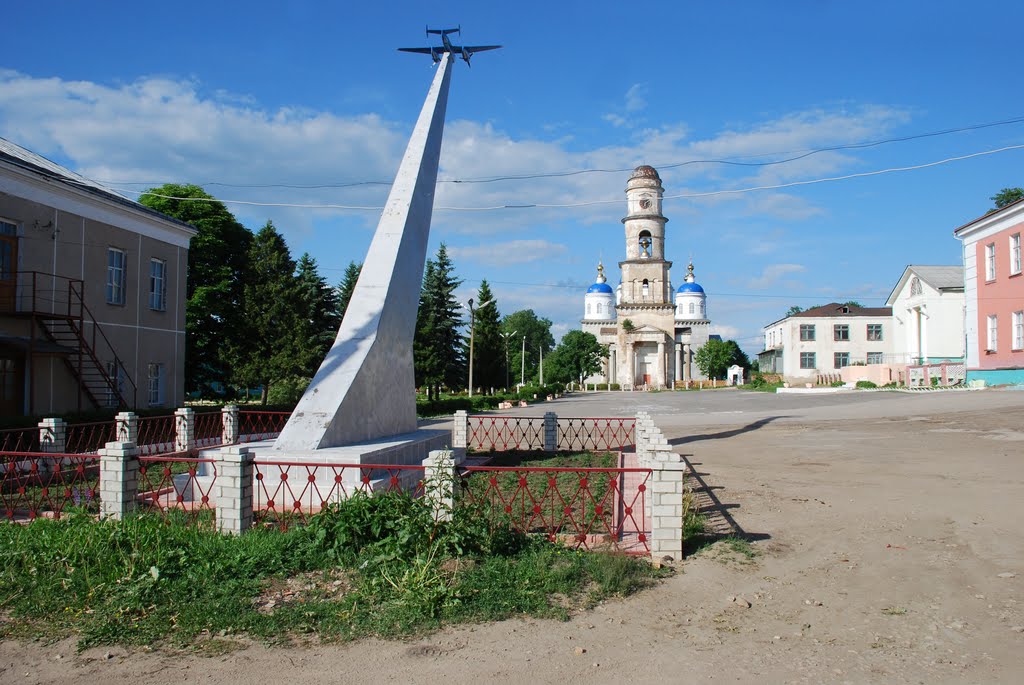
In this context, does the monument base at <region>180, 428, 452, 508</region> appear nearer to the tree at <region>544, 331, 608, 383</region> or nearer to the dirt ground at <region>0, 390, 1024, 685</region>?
the dirt ground at <region>0, 390, 1024, 685</region>

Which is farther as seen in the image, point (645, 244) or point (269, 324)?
point (645, 244)

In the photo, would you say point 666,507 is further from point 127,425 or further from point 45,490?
point 127,425

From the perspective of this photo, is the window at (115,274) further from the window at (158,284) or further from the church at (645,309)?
the church at (645,309)

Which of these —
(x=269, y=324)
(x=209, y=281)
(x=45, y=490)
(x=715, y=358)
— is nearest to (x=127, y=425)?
(x=45, y=490)

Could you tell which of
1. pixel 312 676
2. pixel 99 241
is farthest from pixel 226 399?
pixel 312 676

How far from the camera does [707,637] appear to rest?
522 centimetres

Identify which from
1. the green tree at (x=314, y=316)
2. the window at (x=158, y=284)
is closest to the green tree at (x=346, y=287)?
the green tree at (x=314, y=316)

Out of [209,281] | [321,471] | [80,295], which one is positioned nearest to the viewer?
[321,471]

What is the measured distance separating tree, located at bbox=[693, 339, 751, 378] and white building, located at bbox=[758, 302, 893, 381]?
702 inches

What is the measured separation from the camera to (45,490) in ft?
30.8

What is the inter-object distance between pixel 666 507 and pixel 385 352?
19.2 ft

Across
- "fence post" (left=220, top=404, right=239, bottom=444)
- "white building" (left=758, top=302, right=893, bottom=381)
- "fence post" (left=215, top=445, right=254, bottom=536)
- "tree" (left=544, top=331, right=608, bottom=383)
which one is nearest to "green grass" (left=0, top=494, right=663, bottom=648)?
"fence post" (left=215, top=445, right=254, bottom=536)

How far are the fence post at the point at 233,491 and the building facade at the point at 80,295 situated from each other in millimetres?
11525

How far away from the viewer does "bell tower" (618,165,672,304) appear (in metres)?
76.3
